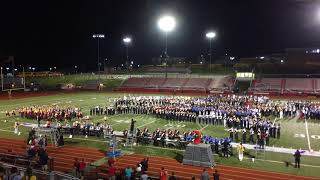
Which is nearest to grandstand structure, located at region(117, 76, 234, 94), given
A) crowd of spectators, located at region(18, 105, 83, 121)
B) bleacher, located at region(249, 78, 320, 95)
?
bleacher, located at region(249, 78, 320, 95)

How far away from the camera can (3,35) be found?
273 feet

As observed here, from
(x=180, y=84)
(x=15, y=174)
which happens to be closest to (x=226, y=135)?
(x=15, y=174)

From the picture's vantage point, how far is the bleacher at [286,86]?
159ft

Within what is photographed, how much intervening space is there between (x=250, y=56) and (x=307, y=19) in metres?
24.9

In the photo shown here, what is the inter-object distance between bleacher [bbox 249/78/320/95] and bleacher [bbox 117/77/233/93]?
163 inches

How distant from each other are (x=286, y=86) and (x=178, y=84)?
16.7 m

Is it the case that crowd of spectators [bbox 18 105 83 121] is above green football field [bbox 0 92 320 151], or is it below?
above

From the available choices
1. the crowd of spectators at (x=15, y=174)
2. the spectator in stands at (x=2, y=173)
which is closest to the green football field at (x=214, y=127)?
the crowd of spectators at (x=15, y=174)

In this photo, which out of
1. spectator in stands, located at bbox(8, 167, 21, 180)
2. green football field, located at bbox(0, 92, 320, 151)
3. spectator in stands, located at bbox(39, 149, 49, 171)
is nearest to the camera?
spectator in stands, located at bbox(8, 167, 21, 180)

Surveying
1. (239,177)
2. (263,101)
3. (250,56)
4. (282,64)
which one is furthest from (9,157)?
(250,56)

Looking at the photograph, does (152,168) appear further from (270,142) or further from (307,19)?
(307,19)

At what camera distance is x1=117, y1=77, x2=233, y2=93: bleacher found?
54.2 metres

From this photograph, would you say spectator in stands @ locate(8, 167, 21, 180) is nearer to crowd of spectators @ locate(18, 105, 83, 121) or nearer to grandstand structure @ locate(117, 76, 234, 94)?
crowd of spectators @ locate(18, 105, 83, 121)

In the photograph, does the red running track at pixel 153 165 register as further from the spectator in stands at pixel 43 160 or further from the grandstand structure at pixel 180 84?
the grandstand structure at pixel 180 84
